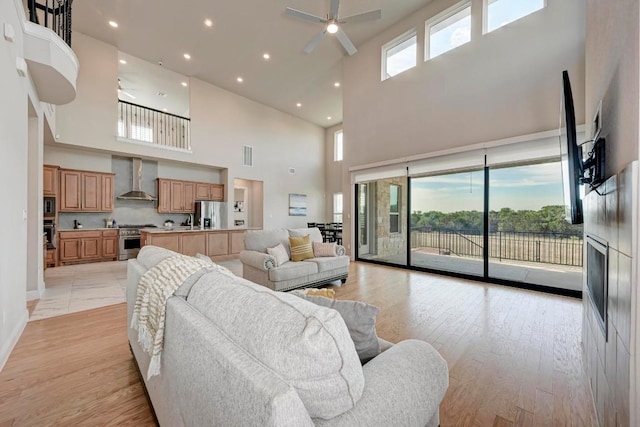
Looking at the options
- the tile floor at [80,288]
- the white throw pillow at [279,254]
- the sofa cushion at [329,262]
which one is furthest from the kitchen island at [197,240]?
the sofa cushion at [329,262]

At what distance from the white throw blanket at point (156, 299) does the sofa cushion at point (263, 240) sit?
8.84 feet

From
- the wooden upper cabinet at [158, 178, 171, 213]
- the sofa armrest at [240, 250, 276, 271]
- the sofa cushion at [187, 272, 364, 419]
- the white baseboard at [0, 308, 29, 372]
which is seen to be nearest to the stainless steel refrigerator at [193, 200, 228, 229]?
the wooden upper cabinet at [158, 178, 171, 213]

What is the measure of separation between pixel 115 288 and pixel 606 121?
585cm

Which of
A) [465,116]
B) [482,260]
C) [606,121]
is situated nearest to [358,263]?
[482,260]

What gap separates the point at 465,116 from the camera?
4.80 metres

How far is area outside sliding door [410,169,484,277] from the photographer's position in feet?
16.1

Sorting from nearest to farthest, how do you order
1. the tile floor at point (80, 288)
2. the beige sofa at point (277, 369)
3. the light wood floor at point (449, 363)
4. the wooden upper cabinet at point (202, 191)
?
the beige sofa at point (277, 369) → the light wood floor at point (449, 363) → the tile floor at point (80, 288) → the wooden upper cabinet at point (202, 191)

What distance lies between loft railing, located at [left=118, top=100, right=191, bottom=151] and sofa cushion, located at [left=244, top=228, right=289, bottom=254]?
182 inches

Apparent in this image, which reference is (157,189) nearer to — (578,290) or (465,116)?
(465,116)

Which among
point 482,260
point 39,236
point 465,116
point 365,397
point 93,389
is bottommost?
point 93,389

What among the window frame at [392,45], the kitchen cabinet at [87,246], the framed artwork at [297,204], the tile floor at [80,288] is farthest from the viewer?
the framed artwork at [297,204]

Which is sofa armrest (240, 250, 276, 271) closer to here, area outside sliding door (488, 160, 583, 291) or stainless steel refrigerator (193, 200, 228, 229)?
area outside sliding door (488, 160, 583, 291)

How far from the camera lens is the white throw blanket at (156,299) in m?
1.18

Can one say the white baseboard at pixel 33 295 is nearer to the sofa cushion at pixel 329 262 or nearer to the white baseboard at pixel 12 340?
the white baseboard at pixel 12 340
